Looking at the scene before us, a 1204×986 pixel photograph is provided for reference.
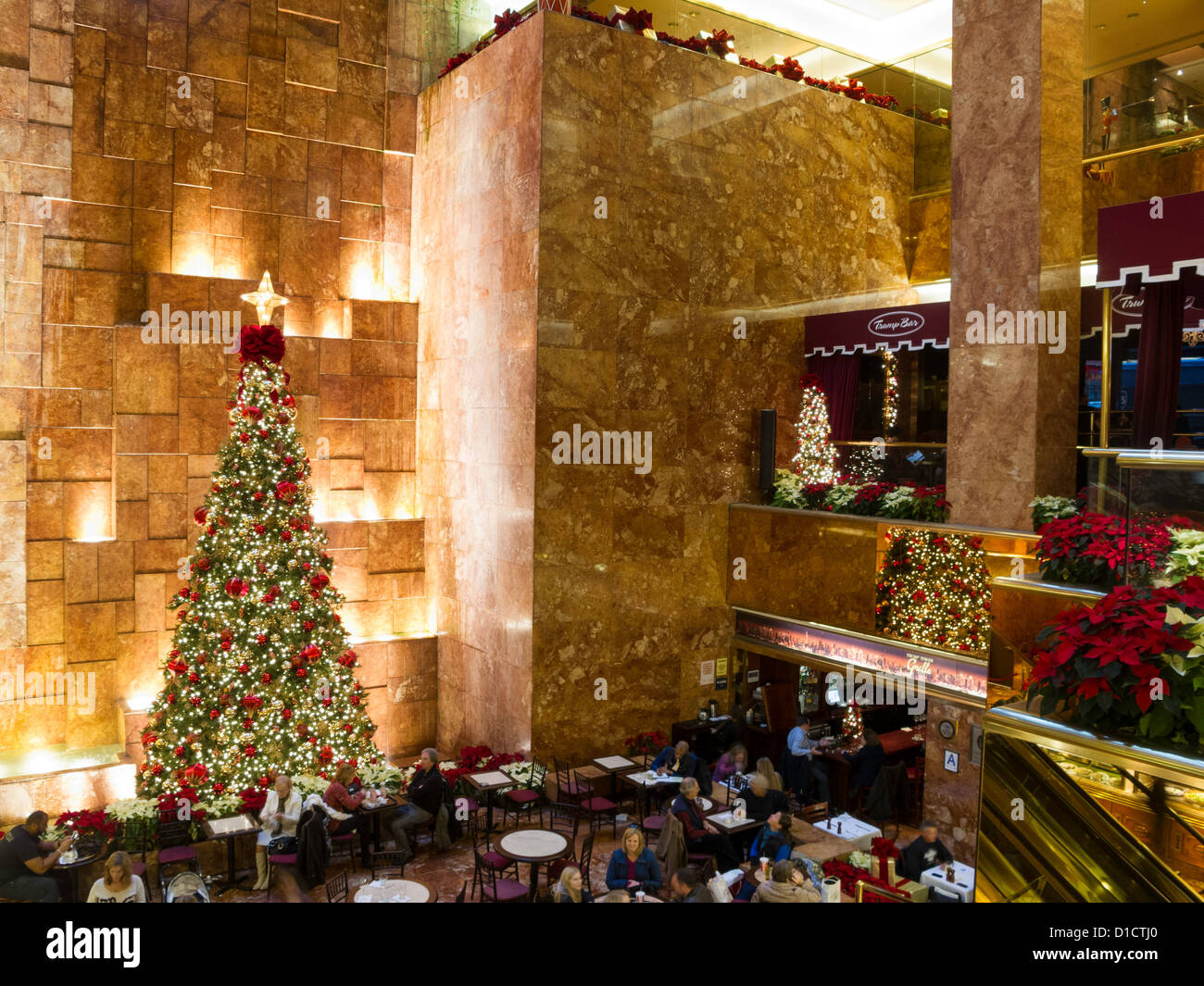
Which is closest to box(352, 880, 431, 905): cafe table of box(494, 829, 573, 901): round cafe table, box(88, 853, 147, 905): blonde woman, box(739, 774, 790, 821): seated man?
box(494, 829, 573, 901): round cafe table

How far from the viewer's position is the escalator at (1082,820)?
2406 millimetres

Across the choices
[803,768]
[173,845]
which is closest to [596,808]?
[803,768]

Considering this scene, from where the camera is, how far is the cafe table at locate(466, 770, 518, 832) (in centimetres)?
995

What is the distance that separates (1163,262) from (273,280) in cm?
1098

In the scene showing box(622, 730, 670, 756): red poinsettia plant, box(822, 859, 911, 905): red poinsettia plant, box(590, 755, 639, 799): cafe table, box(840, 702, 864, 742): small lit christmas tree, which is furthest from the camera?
box(840, 702, 864, 742): small lit christmas tree

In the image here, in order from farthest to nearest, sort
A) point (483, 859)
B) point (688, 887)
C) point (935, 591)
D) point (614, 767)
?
point (614, 767) < point (935, 591) < point (483, 859) < point (688, 887)

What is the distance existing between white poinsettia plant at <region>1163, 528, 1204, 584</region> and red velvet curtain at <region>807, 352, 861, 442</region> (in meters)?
9.84

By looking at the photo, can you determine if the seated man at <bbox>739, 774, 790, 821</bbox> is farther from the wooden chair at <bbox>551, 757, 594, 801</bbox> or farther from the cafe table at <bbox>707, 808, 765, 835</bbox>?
the wooden chair at <bbox>551, 757, 594, 801</bbox>

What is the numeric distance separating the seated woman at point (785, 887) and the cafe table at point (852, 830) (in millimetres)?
2396

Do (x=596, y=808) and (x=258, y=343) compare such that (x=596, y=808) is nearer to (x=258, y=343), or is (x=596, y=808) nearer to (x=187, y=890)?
(x=187, y=890)

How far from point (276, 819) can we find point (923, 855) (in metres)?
6.17

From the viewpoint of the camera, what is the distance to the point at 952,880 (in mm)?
7711

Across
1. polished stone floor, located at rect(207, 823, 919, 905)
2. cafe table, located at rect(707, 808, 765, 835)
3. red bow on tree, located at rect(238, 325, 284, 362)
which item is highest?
red bow on tree, located at rect(238, 325, 284, 362)
